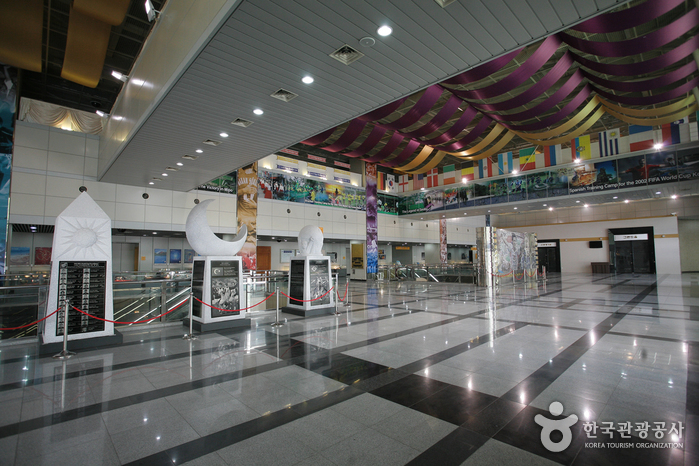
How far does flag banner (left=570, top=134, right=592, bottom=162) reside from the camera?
18.6 m

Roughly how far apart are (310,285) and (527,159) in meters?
17.6

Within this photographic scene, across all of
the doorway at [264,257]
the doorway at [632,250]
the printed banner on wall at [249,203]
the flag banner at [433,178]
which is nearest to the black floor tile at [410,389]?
the printed banner on wall at [249,203]

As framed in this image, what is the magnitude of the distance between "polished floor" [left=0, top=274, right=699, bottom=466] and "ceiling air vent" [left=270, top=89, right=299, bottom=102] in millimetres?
4736

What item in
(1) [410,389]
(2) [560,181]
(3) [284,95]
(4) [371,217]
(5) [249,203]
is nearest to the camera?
(1) [410,389]

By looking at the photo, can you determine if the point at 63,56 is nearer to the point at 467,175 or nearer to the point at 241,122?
the point at 241,122

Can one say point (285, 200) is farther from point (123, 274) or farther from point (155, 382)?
point (155, 382)

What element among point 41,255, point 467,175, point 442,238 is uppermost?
point 467,175

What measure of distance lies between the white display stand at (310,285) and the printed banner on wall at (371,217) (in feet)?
43.1

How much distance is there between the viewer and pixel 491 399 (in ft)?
11.7

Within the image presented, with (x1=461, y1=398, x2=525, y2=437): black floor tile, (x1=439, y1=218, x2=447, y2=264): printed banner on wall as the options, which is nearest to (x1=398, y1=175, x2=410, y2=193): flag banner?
(x1=439, y1=218, x2=447, y2=264): printed banner on wall

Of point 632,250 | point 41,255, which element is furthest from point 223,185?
point 632,250

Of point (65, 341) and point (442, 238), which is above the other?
point (442, 238)

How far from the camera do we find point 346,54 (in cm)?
536
